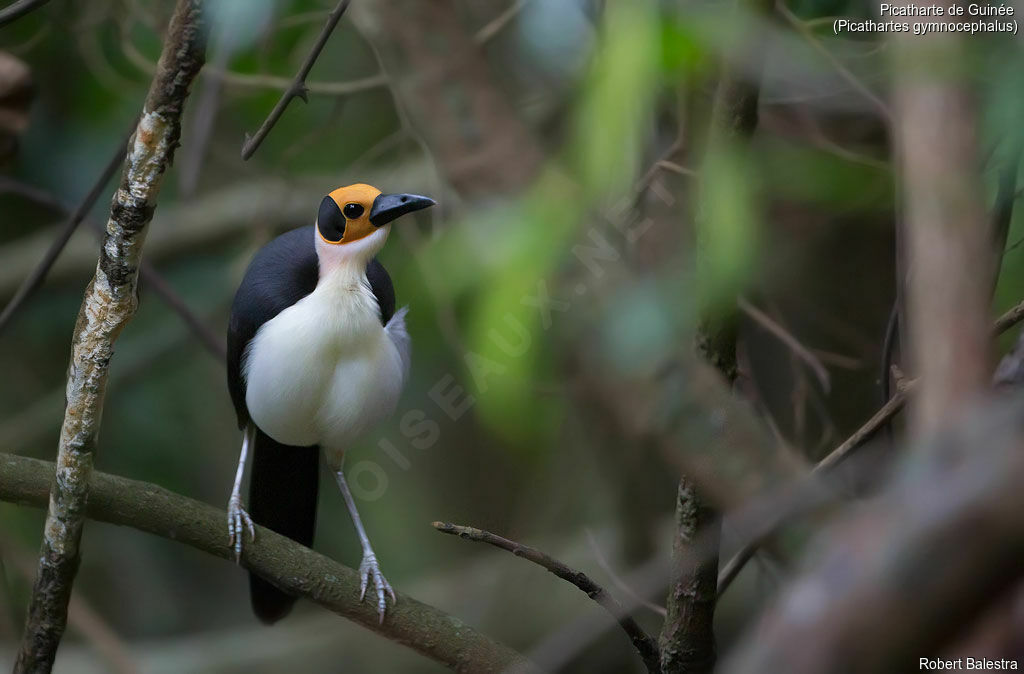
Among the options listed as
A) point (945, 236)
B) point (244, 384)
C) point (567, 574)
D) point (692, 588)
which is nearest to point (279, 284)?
point (244, 384)

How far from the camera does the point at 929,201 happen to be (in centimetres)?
84

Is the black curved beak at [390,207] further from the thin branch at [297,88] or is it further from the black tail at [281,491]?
the black tail at [281,491]

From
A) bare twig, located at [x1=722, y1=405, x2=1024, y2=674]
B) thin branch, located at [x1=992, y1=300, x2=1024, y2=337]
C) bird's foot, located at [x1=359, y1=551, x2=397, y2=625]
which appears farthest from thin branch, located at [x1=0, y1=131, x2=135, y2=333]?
bare twig, located at [x1=722, y1=405, x2=1024, y2=674]

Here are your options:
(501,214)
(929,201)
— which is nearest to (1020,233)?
(501,214)

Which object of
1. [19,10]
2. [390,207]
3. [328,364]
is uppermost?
[19,10]

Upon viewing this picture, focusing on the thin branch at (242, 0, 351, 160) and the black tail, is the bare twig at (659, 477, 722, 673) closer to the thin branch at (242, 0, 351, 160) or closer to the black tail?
the thin branch at (242, 0, 351, 160)

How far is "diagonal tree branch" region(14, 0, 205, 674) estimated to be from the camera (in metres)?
1.38

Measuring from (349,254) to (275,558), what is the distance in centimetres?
58

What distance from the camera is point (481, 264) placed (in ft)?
5.24

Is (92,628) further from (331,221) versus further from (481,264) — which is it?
(481,264)

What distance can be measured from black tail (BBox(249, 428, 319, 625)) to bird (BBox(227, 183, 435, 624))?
21 cm

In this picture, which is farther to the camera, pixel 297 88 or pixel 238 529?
pixel 238 529

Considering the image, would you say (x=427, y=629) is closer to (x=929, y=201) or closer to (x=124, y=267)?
(x=124, y=267)

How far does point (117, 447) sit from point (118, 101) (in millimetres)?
1320
